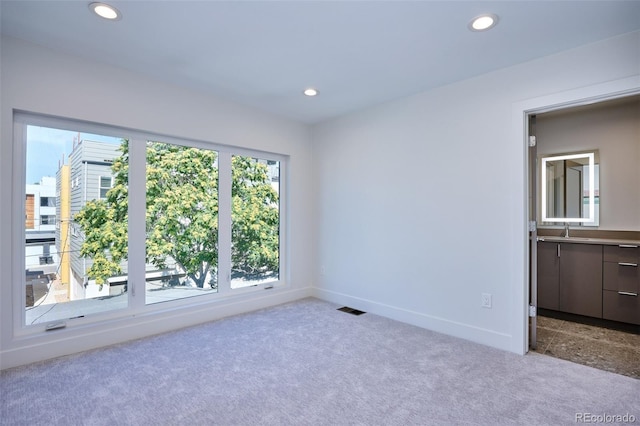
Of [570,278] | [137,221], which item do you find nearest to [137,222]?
[137,221]

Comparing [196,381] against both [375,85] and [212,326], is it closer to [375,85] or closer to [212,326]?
[212,326]

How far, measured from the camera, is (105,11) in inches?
80.8

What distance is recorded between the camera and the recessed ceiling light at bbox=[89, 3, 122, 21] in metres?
2.00

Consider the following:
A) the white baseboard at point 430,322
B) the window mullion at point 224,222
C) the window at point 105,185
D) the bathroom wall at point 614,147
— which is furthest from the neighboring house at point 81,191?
the bathroom wall at point 614,147

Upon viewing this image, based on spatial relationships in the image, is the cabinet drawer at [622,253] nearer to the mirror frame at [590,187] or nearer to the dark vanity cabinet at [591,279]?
the dark vanity cabinet at [591,279]

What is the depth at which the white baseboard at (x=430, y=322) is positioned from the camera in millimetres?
2809

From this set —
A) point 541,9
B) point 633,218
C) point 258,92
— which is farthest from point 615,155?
point 258,92

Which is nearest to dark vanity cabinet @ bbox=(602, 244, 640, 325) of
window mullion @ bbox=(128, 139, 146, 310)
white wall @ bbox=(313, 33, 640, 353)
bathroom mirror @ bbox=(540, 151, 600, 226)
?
bathroom mirror @ bbox=(540, 151, 600, 226)

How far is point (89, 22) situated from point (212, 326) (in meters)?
2.75

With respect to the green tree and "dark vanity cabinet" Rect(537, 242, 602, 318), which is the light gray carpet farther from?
"dark vanity cabinet" Rect(537, 242, 602, 318)

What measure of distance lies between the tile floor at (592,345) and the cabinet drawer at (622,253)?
719mm

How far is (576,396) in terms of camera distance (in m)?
2.03

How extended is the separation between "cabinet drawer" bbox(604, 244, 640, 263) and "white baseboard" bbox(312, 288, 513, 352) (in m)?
1.58

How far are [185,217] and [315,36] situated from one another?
2.22m
